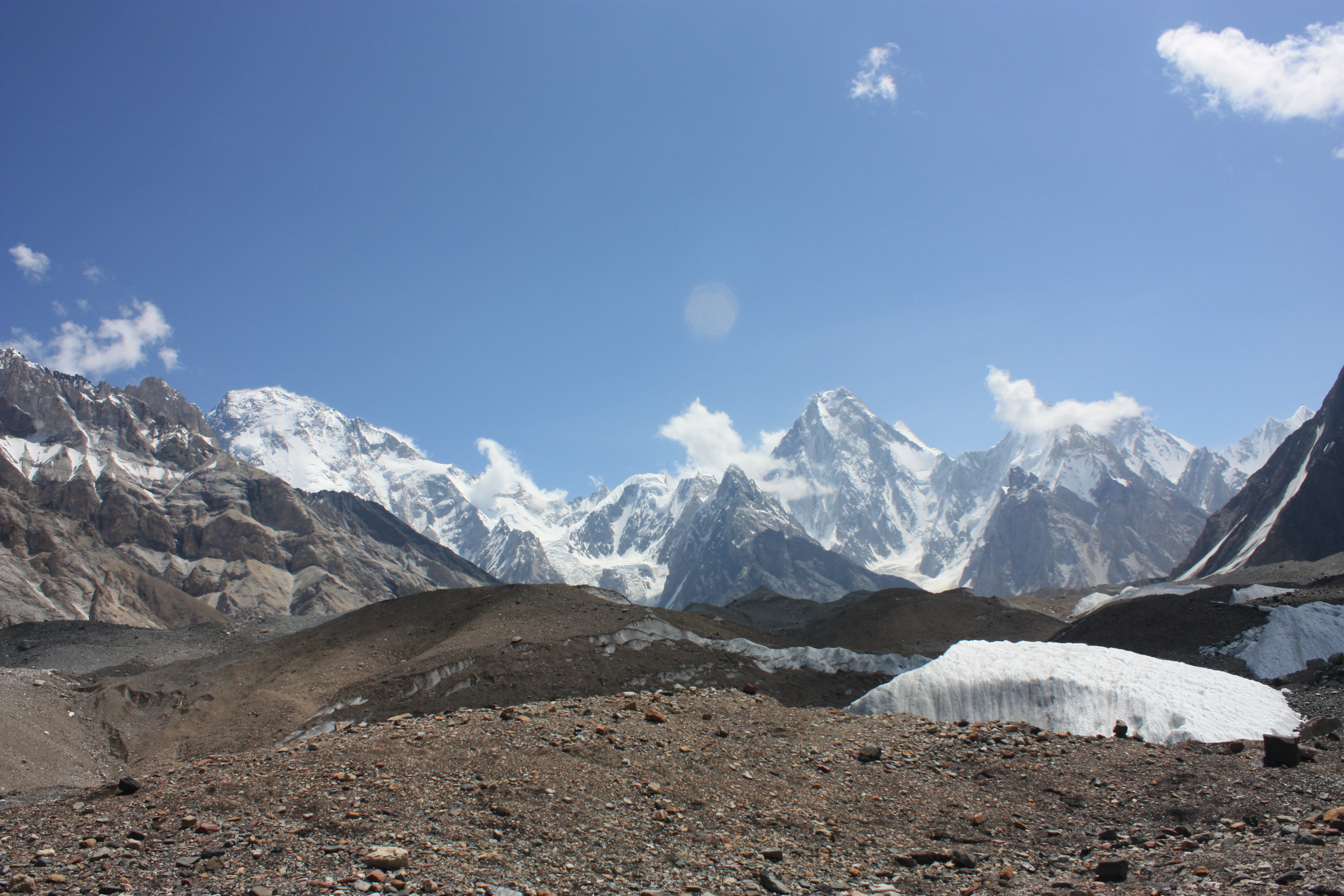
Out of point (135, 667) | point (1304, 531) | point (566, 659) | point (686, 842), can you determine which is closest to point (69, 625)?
point (135, 667)

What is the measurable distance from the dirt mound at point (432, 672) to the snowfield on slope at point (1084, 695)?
590 cm

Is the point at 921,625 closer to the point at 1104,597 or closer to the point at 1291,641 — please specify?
the point at 1291,641

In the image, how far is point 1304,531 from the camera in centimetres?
15250

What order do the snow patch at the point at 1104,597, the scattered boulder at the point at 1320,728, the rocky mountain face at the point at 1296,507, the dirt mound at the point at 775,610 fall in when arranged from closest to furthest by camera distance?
the scattered boulder at the point at 1320,728 < the snow patch at the point at 1104,597 < the dirt mound at the point at 775,610 < the rocky mountain face at the point at 1296,507

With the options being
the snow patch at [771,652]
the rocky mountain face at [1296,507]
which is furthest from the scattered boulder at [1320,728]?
the rocky mountain face at [1296,507]

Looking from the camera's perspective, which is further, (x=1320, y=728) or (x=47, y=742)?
(x=47, y=742)

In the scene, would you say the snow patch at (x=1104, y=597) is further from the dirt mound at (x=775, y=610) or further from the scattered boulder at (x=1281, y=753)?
the scattered boulder at (x=1281, y=753)

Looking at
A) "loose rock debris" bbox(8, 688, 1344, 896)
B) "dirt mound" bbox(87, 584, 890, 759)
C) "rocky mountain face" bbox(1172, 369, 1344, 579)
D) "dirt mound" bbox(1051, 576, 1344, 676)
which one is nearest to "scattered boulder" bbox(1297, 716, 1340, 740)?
"loose rock debris" bbox(8, 688, 1344, 896)

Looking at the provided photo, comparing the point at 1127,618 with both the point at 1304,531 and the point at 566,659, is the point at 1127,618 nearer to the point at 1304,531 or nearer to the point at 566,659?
the point at 566,659

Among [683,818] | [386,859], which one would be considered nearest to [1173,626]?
[683,818]

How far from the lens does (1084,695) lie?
954 inches

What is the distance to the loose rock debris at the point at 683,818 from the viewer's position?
1084 cm

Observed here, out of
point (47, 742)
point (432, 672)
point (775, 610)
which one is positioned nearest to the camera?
point (47, 742)

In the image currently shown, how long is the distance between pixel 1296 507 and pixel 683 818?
200050 millimetres
